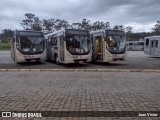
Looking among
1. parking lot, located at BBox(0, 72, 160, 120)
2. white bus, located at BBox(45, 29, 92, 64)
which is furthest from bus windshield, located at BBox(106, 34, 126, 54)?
parking lot, located at BBox(0, 72, 160, 120)

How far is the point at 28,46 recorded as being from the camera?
62.2 ft

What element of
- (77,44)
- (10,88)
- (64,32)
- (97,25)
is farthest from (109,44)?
(97,25)

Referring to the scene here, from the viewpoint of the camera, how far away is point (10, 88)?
8.83 meters

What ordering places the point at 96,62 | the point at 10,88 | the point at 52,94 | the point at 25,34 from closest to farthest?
the point at 52,94
the point at 10,88
the point at 25,34
the point at 96,62

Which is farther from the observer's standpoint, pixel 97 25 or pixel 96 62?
pixel 97 25

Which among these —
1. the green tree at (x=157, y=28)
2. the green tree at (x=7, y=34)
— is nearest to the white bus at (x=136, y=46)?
the green tree at (x=157, y=28)

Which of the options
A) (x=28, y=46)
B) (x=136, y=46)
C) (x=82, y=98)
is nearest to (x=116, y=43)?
(x=28, y=46)

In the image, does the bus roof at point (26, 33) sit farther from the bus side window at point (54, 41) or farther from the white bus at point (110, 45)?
the white bus at point (110, 45)

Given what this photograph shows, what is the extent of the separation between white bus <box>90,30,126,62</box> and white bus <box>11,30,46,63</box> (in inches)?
202

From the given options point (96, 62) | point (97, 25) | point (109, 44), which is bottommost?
point (96, 62)

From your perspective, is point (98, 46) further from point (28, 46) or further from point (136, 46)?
point (136, 46)

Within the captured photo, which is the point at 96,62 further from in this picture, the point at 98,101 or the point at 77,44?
the point at 98,101

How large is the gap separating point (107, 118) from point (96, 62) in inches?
634

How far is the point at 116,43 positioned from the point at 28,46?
24.7 ft
